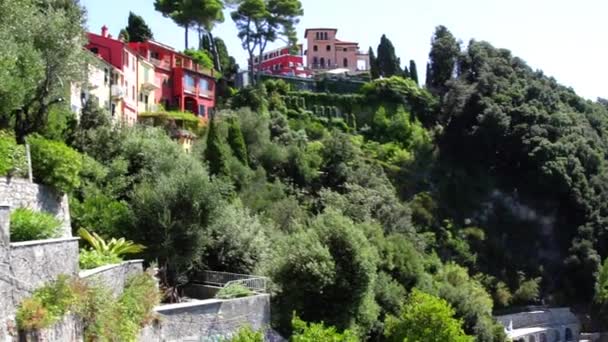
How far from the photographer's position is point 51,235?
16109 millimetres

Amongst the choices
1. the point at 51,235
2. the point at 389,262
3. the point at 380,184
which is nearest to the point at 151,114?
the point at 380,184

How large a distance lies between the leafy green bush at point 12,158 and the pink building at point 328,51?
3078 inches

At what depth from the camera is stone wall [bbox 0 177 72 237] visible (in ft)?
60.5

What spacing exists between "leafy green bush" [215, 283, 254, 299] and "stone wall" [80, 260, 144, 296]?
3831 mm

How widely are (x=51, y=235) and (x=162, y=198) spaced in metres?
9.42

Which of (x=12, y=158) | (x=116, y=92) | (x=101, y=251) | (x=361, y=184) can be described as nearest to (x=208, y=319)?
(x=101, y=251)

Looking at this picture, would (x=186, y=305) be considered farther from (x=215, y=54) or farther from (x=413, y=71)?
(x=413, y=71)

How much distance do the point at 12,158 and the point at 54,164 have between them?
5.29ft

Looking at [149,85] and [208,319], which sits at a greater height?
[149,85]

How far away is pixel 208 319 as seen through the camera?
2086cm

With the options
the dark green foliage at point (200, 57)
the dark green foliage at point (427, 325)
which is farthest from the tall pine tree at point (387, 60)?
the dark green foliage at point (427, 325)

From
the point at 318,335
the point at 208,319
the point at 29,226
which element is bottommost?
the point at 318,335

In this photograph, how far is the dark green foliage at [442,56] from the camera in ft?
224

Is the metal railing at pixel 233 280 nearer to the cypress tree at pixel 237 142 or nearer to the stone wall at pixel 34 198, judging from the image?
the stone wall at pixel 34 198
